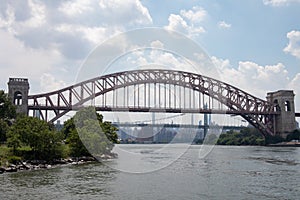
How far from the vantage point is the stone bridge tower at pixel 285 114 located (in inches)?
3482

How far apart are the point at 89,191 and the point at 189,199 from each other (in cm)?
528

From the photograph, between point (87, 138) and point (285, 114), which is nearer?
point (87, 138)

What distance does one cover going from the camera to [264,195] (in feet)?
59.3

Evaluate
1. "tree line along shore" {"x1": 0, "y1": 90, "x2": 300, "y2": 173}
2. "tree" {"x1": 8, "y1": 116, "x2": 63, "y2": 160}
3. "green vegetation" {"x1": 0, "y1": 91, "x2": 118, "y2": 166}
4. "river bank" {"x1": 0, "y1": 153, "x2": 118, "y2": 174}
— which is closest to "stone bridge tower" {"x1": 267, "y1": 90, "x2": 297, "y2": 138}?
"tree line along shore" {"x1": 0, "y1": 90, "x2": 300, "y2": 173}

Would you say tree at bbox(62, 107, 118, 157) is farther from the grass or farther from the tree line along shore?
the grass

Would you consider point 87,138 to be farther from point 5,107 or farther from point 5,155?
point 5,107

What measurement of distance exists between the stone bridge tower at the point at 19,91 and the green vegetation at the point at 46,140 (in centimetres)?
2534

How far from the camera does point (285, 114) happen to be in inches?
3509

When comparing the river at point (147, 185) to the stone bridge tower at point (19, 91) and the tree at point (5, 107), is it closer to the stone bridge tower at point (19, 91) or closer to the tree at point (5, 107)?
the tree at point (5, 107)

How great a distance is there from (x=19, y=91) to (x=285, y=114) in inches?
2354

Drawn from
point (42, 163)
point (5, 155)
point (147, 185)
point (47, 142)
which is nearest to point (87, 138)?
point (47, 142)

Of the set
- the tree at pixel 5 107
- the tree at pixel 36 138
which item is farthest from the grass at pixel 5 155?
the tree at pixel 5 107

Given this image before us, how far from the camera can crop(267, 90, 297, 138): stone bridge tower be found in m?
88.4

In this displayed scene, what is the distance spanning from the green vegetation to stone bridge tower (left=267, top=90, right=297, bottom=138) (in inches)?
2230
